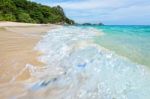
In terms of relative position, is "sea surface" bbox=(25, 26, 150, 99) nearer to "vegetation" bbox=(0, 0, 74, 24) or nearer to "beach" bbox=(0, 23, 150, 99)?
"beach" bbox=(0, 23, 150, 99)

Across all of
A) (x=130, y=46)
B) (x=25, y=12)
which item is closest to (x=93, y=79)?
(x=130, y=46)

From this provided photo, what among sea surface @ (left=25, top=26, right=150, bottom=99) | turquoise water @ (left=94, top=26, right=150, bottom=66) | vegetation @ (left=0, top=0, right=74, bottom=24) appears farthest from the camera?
vegetation @ (left=0, top=0, right=74, bottom=24)

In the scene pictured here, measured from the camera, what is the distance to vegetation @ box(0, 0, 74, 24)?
52959 millimetres

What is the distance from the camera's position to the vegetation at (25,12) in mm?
52959

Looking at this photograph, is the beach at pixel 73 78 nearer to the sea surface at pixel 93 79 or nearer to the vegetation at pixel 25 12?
the sea surface at pixel 93 79

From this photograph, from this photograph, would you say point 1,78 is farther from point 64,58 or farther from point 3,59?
point 64,58

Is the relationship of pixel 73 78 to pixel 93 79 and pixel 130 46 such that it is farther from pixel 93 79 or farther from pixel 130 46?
pixel 130 46

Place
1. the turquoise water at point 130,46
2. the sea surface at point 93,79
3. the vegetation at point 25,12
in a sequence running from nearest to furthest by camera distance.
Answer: the sea surface at point 93,79, the turquoise water at point 130,46, the vegetation at point 25,12

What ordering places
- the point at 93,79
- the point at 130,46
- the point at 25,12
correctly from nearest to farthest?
the point at 93,79
the point at 130,46
the point at 25,12

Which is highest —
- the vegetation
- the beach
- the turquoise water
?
the beach

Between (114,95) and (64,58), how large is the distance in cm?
304

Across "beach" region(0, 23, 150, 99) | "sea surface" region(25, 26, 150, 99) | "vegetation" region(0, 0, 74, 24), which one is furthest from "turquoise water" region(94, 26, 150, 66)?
"vegetation" region(0, 0, 74, 24)

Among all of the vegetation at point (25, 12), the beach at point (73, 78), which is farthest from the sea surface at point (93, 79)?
the vegetation at point (25, 12)

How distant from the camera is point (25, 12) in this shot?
64.6m
